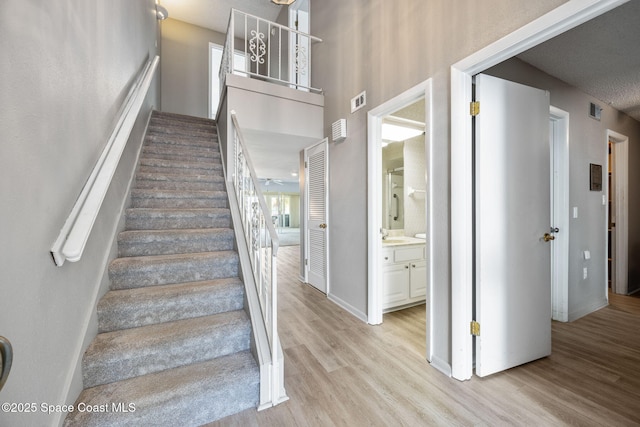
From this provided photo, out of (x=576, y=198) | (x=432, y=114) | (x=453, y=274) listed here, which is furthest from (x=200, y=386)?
(x=576, y=198)

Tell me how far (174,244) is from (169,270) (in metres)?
0.34

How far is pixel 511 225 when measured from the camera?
188 cm

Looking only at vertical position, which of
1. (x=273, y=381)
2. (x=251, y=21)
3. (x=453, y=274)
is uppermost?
(x=251, y=21)

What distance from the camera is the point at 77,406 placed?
128 cm

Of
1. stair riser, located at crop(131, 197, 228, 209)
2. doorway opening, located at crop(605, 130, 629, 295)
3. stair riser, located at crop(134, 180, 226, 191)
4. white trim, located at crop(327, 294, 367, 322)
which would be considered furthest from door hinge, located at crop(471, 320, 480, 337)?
doorway opening, located at crop(605, 130, 629, 295)

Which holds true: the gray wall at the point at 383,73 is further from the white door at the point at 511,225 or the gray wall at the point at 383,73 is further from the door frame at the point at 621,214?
the door frame at the point at 621,214

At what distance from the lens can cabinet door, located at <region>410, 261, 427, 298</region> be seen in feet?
10.5

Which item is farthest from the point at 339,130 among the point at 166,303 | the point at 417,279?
the point at 166,303

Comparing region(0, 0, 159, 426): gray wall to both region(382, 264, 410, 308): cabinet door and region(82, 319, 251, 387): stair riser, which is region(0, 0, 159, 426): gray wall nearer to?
region(82, 319, 251, 387): stair riser

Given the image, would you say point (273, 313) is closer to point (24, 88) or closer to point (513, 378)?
point (24, 88)

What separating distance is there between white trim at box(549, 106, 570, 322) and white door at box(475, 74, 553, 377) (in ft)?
3.37

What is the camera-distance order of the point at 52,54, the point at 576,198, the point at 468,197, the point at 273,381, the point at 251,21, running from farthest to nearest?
the point at 251,21, the point at 576,198, the point at 468,197, the point at 273,381, the point at 52,54

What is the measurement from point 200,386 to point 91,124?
5.31 feet

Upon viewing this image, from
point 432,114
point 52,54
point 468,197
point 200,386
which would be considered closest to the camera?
point 52,54
